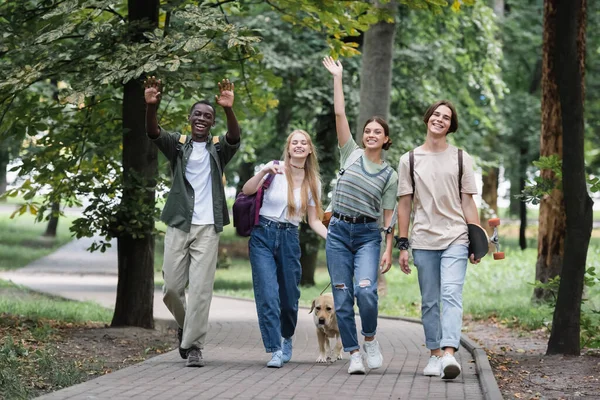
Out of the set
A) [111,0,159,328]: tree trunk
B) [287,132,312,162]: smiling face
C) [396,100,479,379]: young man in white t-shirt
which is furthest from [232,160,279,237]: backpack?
[111,0,159,328]: tree trunk

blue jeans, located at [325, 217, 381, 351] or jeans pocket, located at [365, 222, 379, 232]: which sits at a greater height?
jeans pocket, located at [365, 222, 379, 232]

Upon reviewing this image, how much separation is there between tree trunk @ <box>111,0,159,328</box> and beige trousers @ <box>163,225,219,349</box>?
3.03 m

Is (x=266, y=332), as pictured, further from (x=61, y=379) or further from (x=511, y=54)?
(x=511, y=54)

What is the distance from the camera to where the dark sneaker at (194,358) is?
8.70 metres

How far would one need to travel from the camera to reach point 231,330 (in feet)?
43.4

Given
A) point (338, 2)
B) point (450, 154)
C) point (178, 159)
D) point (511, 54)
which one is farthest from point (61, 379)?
point (511, 54)

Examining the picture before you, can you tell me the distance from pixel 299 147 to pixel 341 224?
34.5 inches

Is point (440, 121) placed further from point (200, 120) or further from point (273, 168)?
point (200, 120)

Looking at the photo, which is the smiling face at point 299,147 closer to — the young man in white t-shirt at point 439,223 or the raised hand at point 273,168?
the raised hand at point 273,168

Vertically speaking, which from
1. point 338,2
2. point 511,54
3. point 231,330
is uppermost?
point 511,54

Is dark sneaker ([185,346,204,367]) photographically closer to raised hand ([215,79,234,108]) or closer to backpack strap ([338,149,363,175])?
backpack strap ([338,149,363,175])

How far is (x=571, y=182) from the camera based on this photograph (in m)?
9.71

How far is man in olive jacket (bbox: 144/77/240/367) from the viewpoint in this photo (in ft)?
28.7

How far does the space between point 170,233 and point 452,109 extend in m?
2.55
